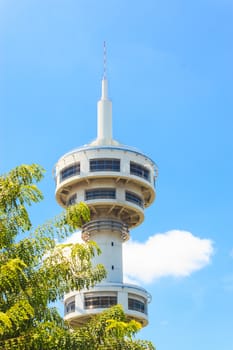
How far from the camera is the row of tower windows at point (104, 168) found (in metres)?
101

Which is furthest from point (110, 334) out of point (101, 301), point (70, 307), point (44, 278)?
point (70, 307)

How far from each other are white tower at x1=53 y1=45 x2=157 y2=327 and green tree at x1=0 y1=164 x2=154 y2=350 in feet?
243

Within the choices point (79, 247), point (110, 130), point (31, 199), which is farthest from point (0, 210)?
point (110, 130)

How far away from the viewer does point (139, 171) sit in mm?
103188

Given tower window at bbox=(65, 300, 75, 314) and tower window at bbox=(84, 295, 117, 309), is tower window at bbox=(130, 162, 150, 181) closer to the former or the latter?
tower window at bbox=(84, 295, 117, 309)

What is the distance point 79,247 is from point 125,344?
4002 mm

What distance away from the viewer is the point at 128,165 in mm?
101625

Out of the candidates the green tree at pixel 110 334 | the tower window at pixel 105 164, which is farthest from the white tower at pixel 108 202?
the green tree at pixel 110 334

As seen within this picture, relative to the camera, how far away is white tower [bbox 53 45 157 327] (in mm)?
97812

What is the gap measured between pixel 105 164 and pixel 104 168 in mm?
731

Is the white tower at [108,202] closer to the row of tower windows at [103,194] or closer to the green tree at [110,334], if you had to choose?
the row of tower windows at [103,194]

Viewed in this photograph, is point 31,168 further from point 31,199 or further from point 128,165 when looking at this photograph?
point 128,165

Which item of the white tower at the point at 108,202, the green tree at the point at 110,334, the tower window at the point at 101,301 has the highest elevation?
the white tower at the point at 108,202

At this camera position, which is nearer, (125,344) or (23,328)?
(23,328)
